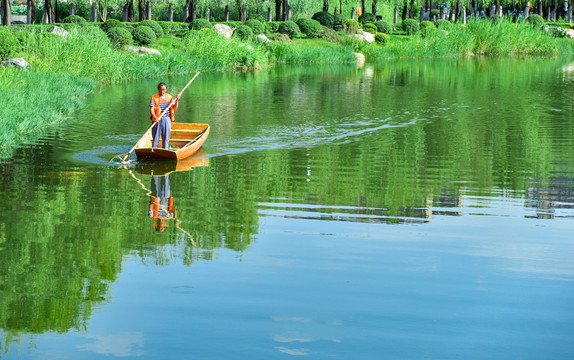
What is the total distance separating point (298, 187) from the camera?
15.1 metres

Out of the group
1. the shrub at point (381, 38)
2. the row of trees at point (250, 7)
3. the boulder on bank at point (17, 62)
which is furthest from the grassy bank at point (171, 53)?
the row of trees at point (250, 7)

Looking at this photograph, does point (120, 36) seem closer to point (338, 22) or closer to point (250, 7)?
point (338, 22)

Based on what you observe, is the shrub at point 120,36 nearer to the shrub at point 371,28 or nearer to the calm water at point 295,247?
the calm water at point 295,247

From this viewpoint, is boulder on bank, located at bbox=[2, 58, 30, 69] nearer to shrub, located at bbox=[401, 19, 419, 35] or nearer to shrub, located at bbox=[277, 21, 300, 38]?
shrub, located at bbox=[277, 21, 300, 38]

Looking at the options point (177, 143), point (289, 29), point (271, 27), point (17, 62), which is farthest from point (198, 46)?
point (177, 143)

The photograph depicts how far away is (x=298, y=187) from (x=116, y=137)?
8.77 m

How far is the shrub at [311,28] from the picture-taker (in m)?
64.8

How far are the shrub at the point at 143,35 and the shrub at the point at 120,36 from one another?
175 cm

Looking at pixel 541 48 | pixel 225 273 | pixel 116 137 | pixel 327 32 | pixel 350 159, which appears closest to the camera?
pixel 225 273

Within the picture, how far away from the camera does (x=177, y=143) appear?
20594 millimetres

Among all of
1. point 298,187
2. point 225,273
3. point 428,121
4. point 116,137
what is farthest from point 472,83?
point 225,273

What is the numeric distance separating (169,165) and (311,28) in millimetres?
48926

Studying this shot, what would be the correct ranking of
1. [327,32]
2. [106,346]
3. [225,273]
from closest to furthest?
[106,346] < [225,273] < [327,32]

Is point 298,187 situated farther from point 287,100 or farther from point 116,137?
point 287,100
